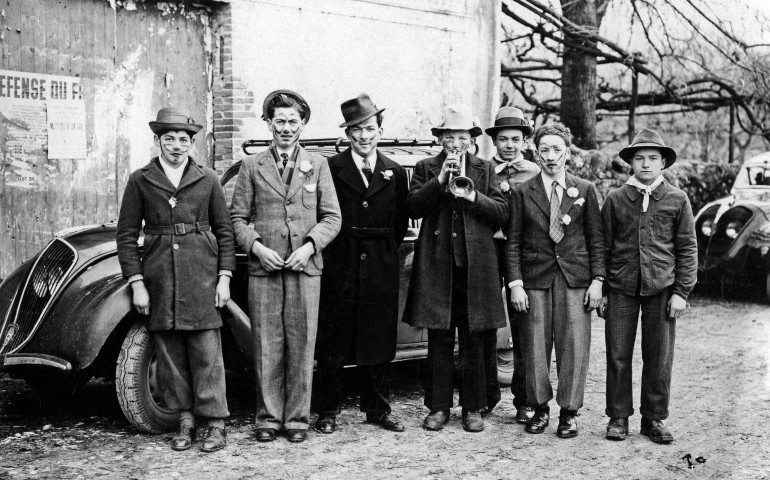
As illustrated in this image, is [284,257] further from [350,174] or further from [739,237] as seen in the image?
[739,237]

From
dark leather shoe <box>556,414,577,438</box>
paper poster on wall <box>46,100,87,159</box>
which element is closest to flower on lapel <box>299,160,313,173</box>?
dark leather shoe <box>556,414,577,438</box>

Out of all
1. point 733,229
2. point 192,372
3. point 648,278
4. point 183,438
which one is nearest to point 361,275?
point 192,372

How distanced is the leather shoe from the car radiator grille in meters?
2.09

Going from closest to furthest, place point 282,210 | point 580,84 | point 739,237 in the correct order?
point 282,210 → point 739,237 → point 580,84

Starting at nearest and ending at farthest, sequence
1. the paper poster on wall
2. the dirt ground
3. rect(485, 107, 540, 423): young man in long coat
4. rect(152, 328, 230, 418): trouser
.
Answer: the dirt ground < rect(152, 328, 230, 418): trouser < rect(485, 107, 540, 423): young man in long coat < the paper poster on wall

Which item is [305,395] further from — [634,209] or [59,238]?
[634,209]

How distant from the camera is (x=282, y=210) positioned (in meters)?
5.22

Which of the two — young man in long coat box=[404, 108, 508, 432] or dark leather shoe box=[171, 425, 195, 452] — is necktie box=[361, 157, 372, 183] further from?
dark leather shoe box=[171, 425, 195, 452]

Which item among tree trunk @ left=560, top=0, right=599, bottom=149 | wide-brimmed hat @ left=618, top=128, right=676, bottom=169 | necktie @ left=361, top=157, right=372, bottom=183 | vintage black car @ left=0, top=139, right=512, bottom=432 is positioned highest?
tree trunk @ left=560, top=0, right=599, bottom=149

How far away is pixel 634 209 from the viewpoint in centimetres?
538

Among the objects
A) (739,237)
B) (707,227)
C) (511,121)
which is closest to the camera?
(511,121)

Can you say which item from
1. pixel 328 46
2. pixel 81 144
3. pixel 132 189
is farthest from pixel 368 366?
pixel 328 46

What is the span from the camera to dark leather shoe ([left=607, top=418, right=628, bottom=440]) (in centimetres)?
533

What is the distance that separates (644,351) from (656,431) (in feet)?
1.60
